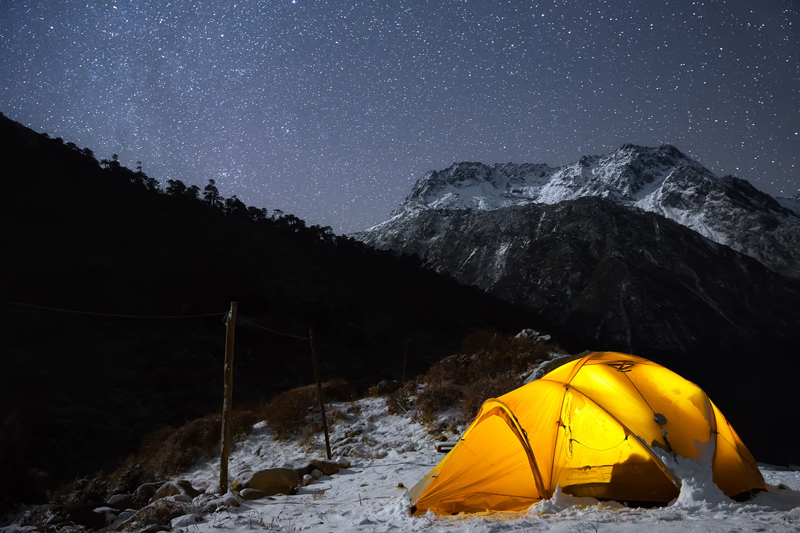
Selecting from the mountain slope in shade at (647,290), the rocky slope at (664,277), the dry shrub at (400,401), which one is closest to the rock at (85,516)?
the dry shrub at (400,401)

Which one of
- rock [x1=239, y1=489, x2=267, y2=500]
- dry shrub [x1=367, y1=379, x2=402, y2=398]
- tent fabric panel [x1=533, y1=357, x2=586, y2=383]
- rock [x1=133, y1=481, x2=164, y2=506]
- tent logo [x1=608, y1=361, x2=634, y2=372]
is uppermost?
tent logo [x1=608, y1=361, x2=634, y2=372]

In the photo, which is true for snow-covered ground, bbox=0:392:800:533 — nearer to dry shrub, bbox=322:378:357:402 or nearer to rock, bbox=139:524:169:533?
rock, bbox=139:524:169:533

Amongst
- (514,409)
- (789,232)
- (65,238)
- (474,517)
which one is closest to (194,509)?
(474,517)

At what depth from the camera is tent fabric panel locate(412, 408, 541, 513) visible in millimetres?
5492

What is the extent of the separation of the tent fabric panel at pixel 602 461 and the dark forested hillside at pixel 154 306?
9.97 m

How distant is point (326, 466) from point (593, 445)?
269 inches

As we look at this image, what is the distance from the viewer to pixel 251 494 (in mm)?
7730

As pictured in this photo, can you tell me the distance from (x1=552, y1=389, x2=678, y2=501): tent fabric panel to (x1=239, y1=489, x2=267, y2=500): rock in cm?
544

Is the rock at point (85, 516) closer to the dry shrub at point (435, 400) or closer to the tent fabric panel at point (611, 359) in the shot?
the dry shrub at point (435, 400)

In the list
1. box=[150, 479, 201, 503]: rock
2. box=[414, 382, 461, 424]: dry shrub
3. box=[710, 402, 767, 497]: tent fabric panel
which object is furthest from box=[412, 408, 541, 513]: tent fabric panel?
box=[414, 382, 461, 424]: dry shrub

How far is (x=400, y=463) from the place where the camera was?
10023 mm

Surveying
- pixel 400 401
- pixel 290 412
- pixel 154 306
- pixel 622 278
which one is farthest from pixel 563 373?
pixel 622 278

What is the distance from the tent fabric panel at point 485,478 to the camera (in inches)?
216

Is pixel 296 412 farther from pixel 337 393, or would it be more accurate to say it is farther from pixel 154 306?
pixel 154 306
